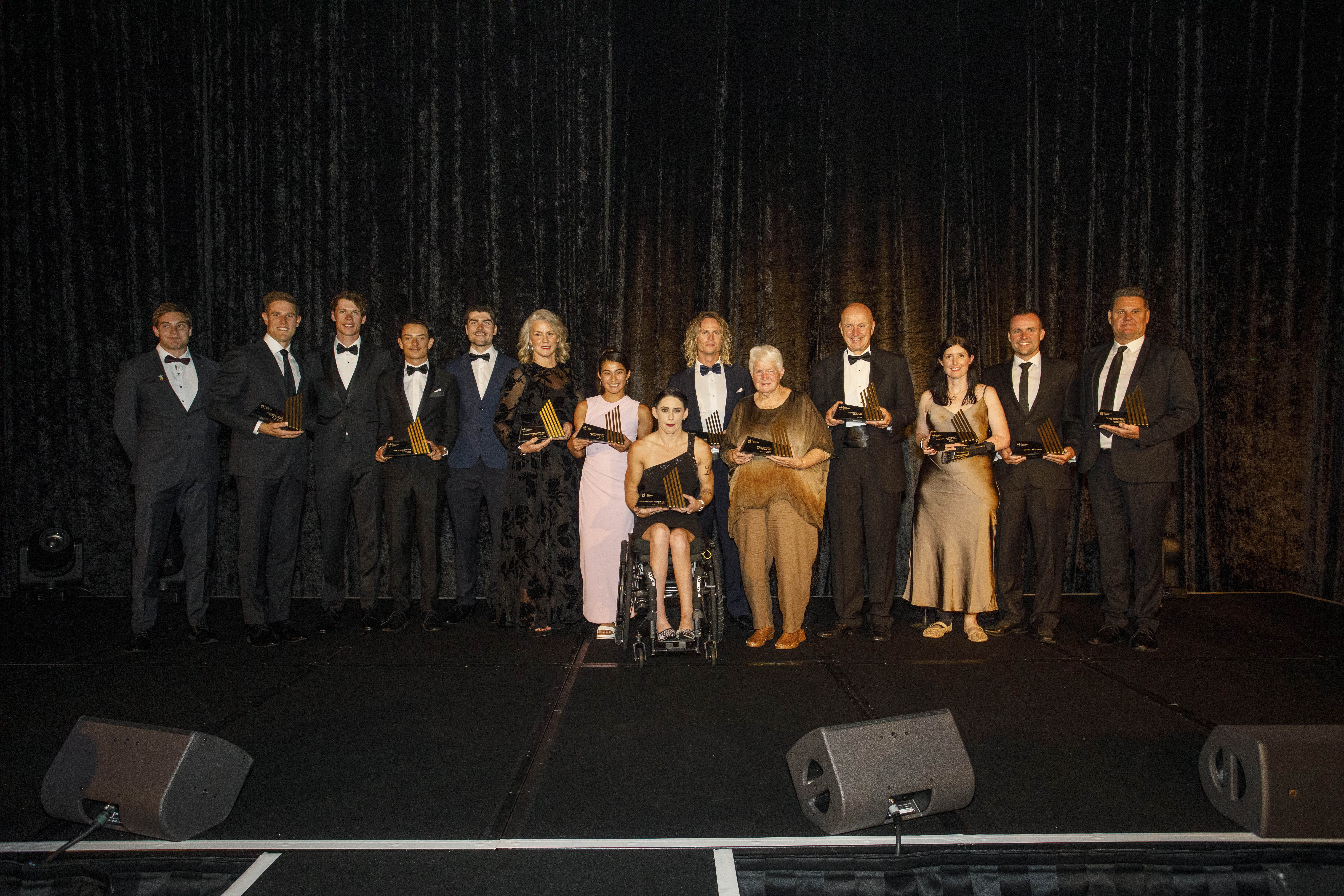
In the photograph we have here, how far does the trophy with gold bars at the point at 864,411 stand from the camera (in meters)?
4.01

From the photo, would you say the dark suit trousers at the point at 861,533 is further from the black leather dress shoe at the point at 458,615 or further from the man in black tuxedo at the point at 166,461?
the man in black tuxedo at the point at 166,461

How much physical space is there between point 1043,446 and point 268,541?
4487 mm

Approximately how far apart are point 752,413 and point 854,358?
74 centimetres

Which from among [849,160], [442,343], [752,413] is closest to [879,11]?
[849,160]

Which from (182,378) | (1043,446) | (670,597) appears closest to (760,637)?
(670,597)

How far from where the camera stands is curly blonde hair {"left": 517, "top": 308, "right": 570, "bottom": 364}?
4.65 metres

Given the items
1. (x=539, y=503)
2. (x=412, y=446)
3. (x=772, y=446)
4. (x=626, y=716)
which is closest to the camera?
(x=626, y=716)

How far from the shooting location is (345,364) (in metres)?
4.71

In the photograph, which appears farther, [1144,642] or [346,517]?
[346,517]

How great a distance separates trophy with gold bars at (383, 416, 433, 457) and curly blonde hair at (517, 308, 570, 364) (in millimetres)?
758

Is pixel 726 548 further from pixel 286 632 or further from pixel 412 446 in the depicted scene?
pixel 286 632

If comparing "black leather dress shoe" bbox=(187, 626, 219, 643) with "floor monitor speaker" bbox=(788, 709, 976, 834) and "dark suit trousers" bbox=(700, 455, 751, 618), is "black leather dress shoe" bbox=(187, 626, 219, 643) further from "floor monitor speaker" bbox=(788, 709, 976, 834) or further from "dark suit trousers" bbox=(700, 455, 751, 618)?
"floor monitor speaker" bbox=(788, 709, 976, 834)

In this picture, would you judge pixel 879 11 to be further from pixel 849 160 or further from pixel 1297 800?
pixel 1297 800

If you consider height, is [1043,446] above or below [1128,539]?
above
